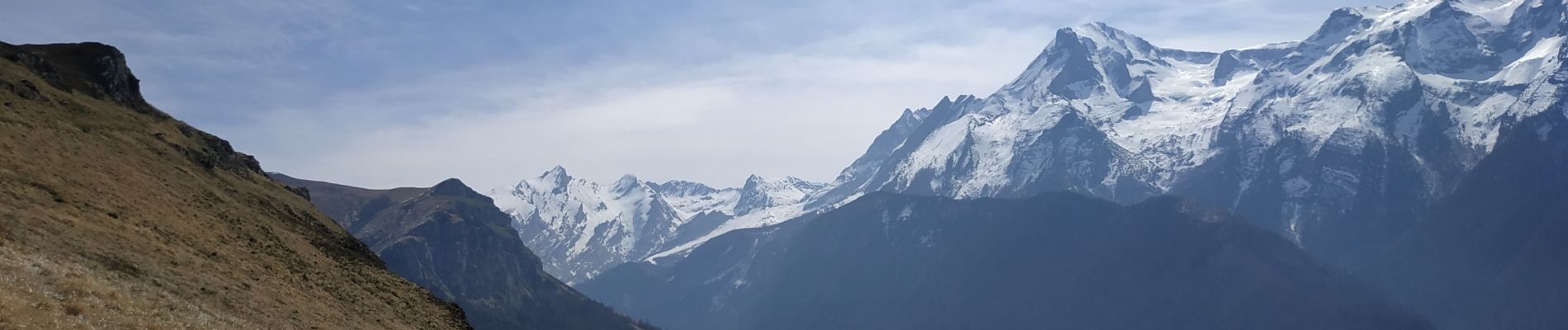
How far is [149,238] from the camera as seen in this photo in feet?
255

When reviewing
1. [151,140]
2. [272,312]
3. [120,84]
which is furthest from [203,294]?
[120,84]

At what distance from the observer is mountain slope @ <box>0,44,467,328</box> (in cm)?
6000

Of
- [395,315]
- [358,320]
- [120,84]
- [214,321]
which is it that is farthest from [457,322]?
[120,84]

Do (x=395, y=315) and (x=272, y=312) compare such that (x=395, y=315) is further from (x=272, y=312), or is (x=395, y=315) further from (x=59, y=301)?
(x=59, y=301)

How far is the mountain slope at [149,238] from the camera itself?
60.0 m

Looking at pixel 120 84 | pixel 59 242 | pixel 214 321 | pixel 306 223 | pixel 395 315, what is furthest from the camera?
pixel 120 84

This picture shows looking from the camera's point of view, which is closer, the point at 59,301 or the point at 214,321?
the point at 59,301

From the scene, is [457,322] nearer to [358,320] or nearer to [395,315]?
[395,315]

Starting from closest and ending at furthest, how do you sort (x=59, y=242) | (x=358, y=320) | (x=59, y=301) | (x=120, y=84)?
(x=59, y=301), (x=59, y=242), (x=358, y=320), (x=120, y=84)

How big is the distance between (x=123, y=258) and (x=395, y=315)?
60.5 feet

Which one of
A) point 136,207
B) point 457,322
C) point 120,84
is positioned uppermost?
point 120,84

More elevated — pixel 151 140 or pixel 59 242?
pixel 151 140

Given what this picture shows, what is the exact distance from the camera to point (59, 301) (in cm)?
5569

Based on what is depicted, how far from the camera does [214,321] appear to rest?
63.0 m
